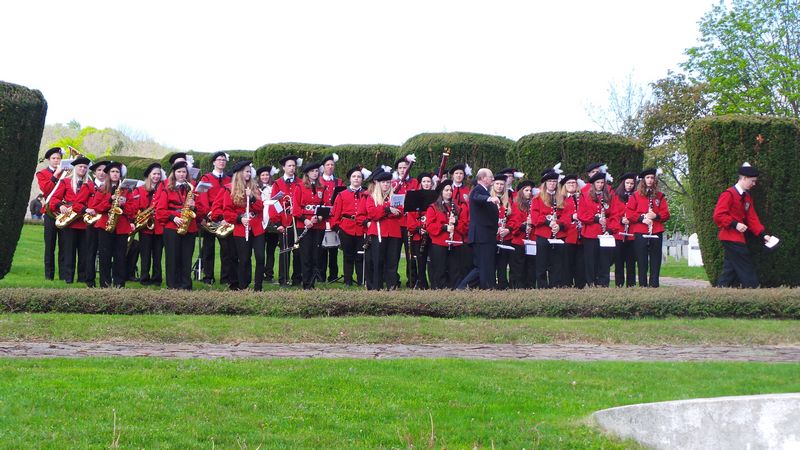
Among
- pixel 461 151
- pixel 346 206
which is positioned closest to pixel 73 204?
pixel 346 206

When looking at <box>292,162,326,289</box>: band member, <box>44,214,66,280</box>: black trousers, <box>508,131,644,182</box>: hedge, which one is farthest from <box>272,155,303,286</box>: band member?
<box>508,131,644,182</box>: hedge

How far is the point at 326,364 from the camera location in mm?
9453

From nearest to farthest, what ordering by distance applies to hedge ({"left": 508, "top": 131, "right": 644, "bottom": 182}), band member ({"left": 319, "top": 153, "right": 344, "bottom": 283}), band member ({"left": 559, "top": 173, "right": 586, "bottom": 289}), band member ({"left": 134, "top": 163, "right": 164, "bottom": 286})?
band member ({"left": 134, "top": 163, "right": 164, "bottom": 286})
band member ({"left": 559, "top": 173, "right": 586, "bottom": 289})
band member ({"left": 319, "top": 153, "right": 344, "bottom": 283})
hedge ({"left": 508, "top": 131, "right": 644, "bottom": 182})

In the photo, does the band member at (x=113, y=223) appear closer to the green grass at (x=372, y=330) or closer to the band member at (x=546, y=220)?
the green grass at (x=372, y=330)

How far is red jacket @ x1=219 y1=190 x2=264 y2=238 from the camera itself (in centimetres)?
1647

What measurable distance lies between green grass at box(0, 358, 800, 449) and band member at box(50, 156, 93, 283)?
24.2ft

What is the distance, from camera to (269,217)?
16.8 m

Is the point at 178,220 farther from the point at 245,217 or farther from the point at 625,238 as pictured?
the point at 625,238

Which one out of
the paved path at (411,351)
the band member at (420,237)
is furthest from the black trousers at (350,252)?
the paved path at (411,351)

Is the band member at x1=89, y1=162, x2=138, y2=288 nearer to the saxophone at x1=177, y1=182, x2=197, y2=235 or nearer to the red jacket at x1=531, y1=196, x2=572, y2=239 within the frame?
the saxophone at x1=177, y1=182, x2=197, y2=235

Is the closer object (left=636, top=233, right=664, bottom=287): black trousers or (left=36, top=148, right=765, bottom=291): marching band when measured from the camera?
(left=36, top=148, right=765, bottom=291): marching band

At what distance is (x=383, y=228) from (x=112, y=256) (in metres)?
4.78

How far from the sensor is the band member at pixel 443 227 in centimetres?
1722

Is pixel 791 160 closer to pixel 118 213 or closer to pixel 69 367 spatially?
pixel 118 213
